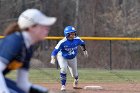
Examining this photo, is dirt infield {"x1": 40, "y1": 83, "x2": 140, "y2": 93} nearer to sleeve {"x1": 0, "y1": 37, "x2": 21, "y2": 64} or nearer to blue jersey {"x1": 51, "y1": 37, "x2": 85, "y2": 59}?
blue jersey {"x1": 51, "y1": 37, "x2": 85, "y2": 59}

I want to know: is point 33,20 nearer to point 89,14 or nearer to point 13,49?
point 13,49

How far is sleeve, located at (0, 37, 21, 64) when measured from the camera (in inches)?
211

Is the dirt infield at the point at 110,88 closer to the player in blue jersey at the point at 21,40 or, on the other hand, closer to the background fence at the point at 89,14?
the player in blue jersey at the point at 21,40

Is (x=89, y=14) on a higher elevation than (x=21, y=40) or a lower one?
lower

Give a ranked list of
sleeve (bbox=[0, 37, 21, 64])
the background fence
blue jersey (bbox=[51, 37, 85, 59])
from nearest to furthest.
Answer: sleeve (bbox=[0, 37, 21, 64])
blue jersey (bbox=[51, 37, 85, 59])
the background fence

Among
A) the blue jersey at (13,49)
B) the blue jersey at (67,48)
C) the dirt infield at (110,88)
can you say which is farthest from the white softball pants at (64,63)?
the blue jersey at (13,49)

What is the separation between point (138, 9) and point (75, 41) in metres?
28.9

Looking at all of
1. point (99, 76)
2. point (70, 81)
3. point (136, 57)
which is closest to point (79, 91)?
point (70, 81)

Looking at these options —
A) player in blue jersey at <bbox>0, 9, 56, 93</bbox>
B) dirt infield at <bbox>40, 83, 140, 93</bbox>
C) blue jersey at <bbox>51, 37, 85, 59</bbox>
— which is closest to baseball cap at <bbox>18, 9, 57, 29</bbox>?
player in blue jersey at <bbox>0, 9, 56, 93</bbox>

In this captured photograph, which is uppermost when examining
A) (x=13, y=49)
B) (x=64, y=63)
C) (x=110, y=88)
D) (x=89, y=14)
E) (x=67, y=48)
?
(x=13, y=49)

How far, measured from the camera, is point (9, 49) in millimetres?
5355

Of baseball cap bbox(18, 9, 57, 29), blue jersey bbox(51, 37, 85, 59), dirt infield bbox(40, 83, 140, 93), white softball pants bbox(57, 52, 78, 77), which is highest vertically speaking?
baseball cap bbox(18, 9, 57, 29)

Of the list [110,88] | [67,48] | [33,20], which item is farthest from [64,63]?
[33,20]

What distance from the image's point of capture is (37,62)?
2742 centimetres
